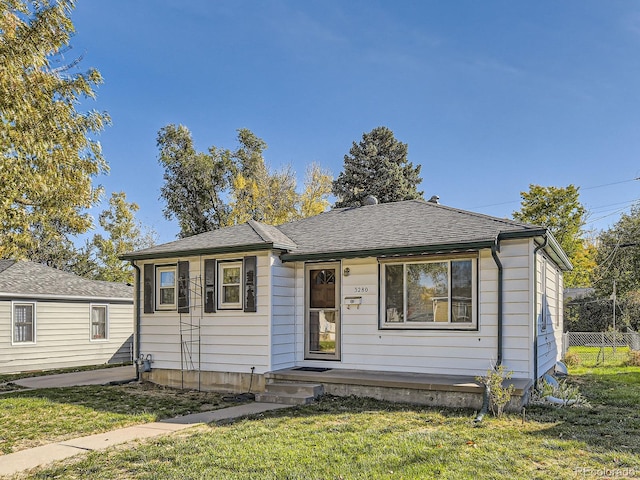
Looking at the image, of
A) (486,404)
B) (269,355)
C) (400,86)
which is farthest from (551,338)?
(400,86)

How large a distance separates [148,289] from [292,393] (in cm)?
425

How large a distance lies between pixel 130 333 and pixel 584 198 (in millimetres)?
22246

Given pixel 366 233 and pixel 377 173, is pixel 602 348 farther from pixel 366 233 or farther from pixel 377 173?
pixel 377 173

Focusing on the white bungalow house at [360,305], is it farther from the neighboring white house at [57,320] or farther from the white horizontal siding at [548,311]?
the neighboring white house at [57,320]

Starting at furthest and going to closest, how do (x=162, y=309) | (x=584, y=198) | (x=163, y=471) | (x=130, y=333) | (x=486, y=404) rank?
(x=584, y=198) < (x=130, y=333) < (x=162, y=309) < (x=486, y=404) < (x=163, y=471)

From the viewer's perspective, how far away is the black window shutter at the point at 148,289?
1088 cm

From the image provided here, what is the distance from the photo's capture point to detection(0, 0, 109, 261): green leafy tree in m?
5.69

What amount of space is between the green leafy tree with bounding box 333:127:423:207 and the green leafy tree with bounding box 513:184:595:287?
247 inches

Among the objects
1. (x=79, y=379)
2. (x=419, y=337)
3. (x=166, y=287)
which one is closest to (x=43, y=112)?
(x=166, y=287)

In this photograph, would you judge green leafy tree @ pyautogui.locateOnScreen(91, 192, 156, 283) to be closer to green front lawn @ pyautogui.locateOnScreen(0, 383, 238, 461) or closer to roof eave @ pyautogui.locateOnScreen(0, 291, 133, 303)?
roof eave @ pyautogui.locateOnScreen(0, 291, 133, 303)

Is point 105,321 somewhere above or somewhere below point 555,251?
below

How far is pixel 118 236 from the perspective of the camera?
29.1 meters

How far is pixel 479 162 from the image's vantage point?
22516mm

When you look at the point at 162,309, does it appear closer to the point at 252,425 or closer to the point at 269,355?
the point at 269,355
